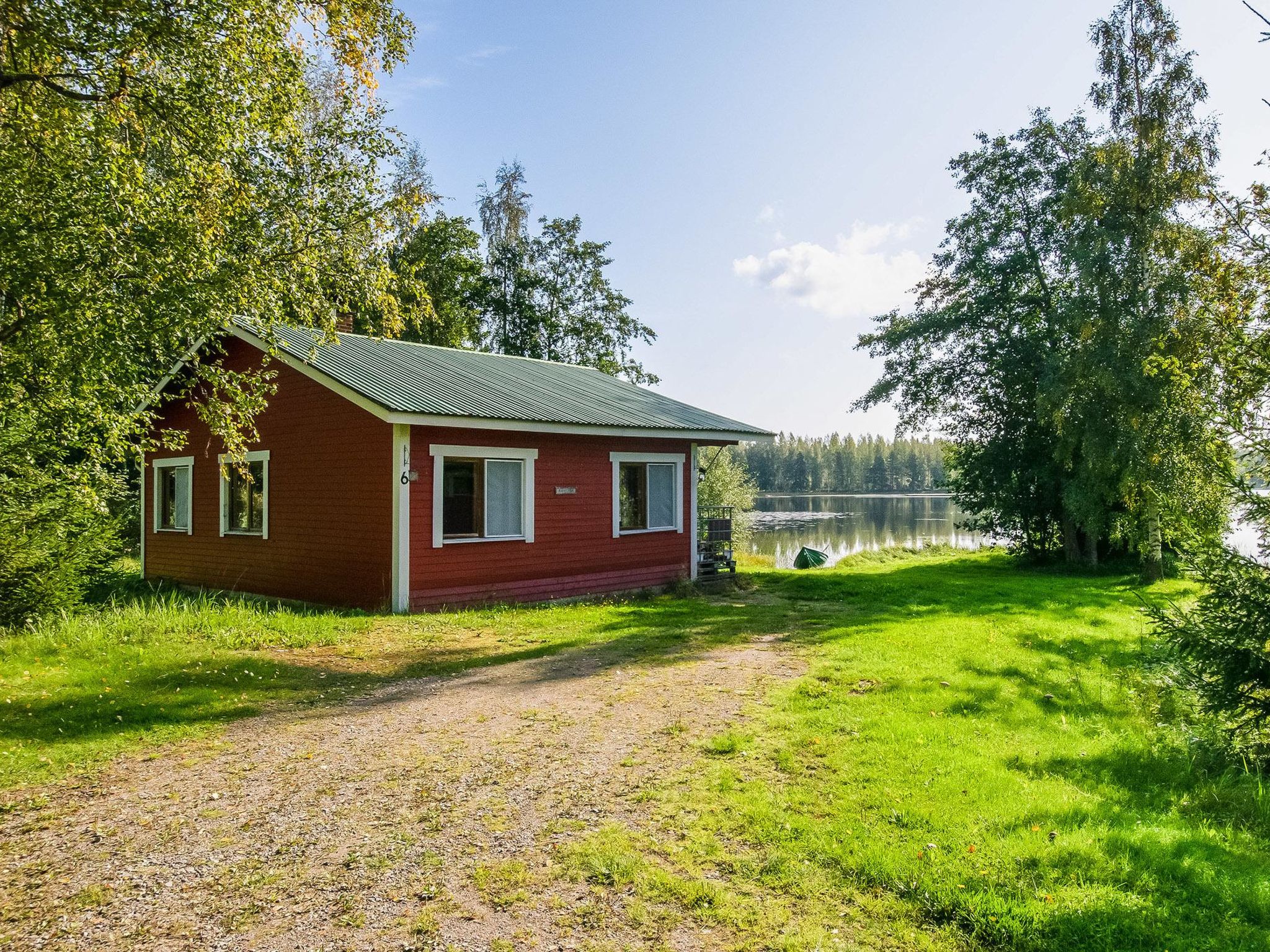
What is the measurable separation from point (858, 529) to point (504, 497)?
34.1 m

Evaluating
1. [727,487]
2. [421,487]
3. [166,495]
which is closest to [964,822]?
[421,487]

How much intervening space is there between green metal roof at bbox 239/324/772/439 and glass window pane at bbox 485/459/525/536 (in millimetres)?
901

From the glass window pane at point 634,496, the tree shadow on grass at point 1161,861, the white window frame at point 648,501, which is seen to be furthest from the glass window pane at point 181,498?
the tree shadow on grass at point 1161,861

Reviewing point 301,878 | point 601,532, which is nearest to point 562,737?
point 301,878

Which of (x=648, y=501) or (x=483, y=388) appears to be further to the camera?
(x=648, y=501)

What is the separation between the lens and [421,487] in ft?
36.8

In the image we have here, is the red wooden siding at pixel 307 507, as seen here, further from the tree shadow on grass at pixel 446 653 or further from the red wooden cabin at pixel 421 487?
the tree shadow on grass at pixel 446 653

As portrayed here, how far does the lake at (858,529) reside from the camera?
30.2 metres

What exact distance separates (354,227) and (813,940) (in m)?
9.19

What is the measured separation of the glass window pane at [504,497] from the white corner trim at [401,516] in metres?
1.32

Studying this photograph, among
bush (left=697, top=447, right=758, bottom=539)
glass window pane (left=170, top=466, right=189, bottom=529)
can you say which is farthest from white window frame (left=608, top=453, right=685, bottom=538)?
bush (left=697, top=447, right=758, bottom=539)

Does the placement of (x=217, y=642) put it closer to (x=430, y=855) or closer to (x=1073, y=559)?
(x=430, y=855)

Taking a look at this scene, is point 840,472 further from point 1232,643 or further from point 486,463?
point 1232,643

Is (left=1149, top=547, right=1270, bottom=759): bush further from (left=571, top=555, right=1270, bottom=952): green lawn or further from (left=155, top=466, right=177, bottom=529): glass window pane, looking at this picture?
(left=155, top=466, right=177, bottom=529): glass window pane
